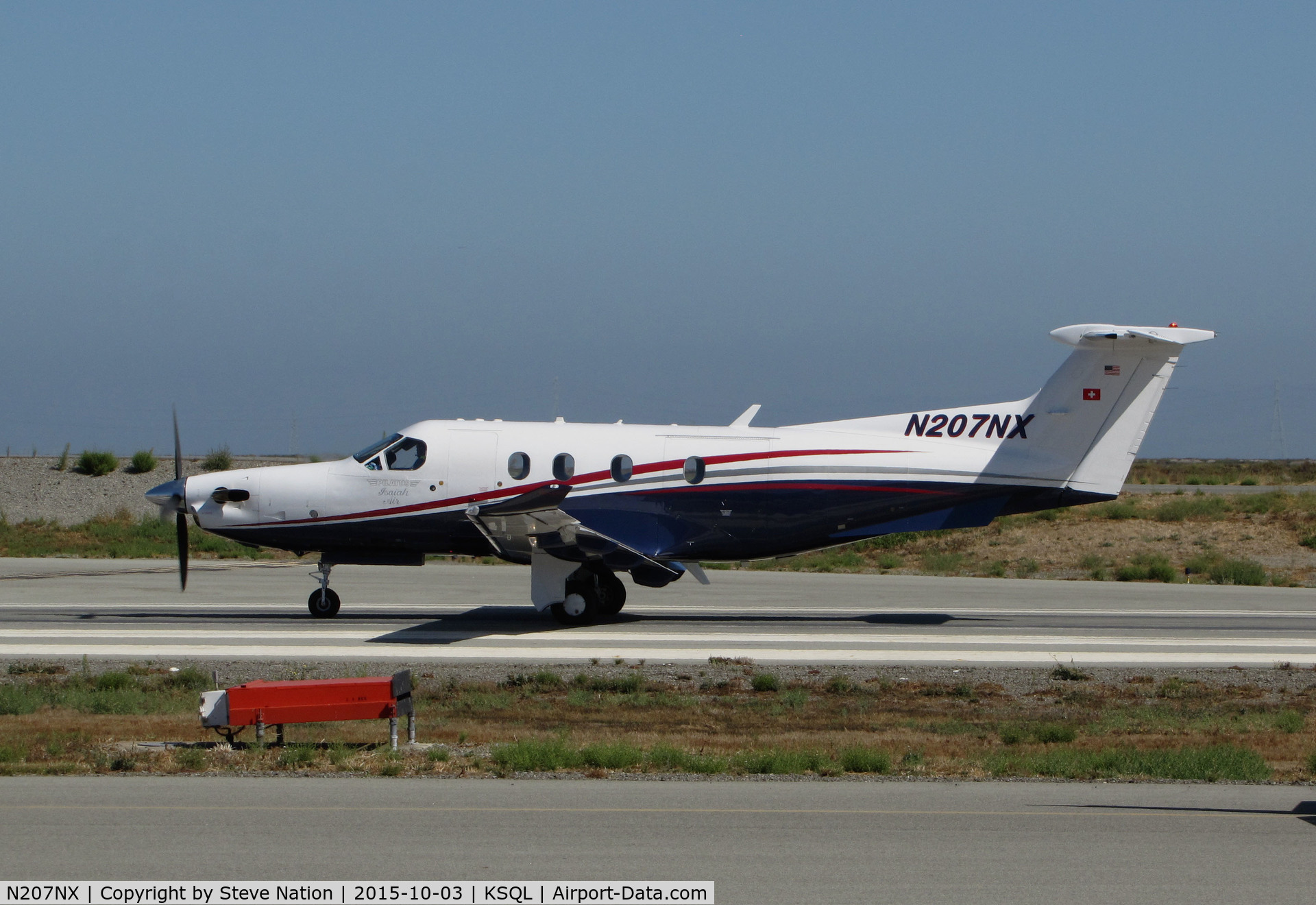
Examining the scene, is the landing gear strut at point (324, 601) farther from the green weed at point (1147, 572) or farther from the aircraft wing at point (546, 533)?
the green weed at point (1147, 572)

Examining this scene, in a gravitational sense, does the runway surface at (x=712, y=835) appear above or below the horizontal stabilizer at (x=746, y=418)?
below

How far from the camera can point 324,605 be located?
20.5 m

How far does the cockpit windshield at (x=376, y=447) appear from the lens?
20406 mm

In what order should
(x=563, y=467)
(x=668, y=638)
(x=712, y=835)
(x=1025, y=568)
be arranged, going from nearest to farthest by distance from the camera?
1. (x=712, y=835)
2. (x=668, y=638)
3. (x=563, y=467)
4. (x=1025, y=568)

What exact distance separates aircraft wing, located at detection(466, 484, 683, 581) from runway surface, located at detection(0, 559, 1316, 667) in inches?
46.4

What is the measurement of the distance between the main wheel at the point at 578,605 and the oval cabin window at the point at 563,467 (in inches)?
67.4

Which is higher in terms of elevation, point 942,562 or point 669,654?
point 942,562

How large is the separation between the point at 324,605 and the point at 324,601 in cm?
6

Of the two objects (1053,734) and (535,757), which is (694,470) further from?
(535,757)

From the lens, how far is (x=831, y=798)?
864 cm

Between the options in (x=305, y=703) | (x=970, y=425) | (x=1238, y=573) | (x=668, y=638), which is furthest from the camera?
(x=1238, y=573)

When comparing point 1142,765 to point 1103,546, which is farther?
point 1103,546

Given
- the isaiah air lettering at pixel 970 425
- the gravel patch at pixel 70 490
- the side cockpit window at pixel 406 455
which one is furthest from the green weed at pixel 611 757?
the gravel patch at pixel 70 490

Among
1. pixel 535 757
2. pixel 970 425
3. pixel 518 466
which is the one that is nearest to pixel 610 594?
pixel 518 466
